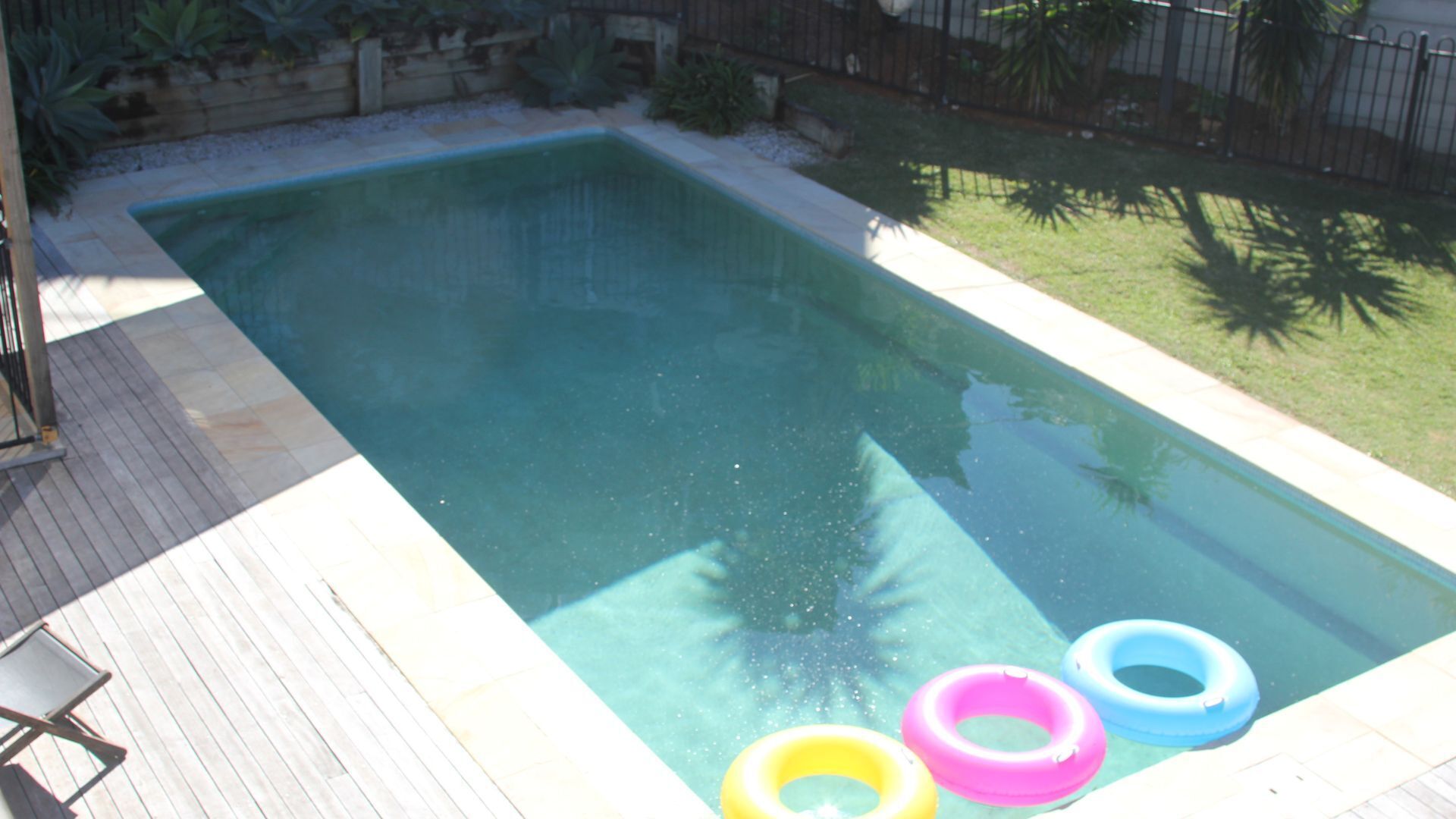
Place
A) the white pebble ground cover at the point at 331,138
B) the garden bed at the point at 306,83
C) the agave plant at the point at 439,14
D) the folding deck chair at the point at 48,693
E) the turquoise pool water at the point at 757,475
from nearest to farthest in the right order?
1. the folding deck chair at the point at 48,693
2. the turquoise pool water at the point at 757,475
3. the white pebble ground cover at the point at 331,138
4. the garden bed at the point at 306,83
5. the agave plant at the point at 439,14

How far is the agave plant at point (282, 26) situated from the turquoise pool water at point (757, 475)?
71.5 inches

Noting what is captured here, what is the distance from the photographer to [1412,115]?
11422mm

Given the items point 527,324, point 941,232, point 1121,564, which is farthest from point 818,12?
point 1121,564

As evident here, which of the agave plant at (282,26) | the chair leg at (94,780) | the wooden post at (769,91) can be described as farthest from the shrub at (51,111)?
the chair leg at (94,780)

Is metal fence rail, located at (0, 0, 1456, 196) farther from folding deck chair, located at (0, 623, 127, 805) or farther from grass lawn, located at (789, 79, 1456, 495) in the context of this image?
folding deck chair, located at (0, 623, 127, 805)

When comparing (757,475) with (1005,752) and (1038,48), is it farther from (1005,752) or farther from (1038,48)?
(1038,48)

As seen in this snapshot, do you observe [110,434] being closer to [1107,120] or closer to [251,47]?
[251,47]

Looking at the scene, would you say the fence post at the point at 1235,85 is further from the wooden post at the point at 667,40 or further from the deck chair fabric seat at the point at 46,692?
the deck chair fabric seat at the point at 46,692

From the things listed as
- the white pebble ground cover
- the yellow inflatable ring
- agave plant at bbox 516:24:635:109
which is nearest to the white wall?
the white pebble ground cover

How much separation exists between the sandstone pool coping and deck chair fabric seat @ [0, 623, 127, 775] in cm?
129

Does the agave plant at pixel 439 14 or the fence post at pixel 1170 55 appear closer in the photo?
the fence post at pixel 1170 55

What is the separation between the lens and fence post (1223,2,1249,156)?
11969 millimetres

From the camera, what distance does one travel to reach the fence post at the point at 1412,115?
1108cm

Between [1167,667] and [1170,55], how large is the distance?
8236 millimetres
